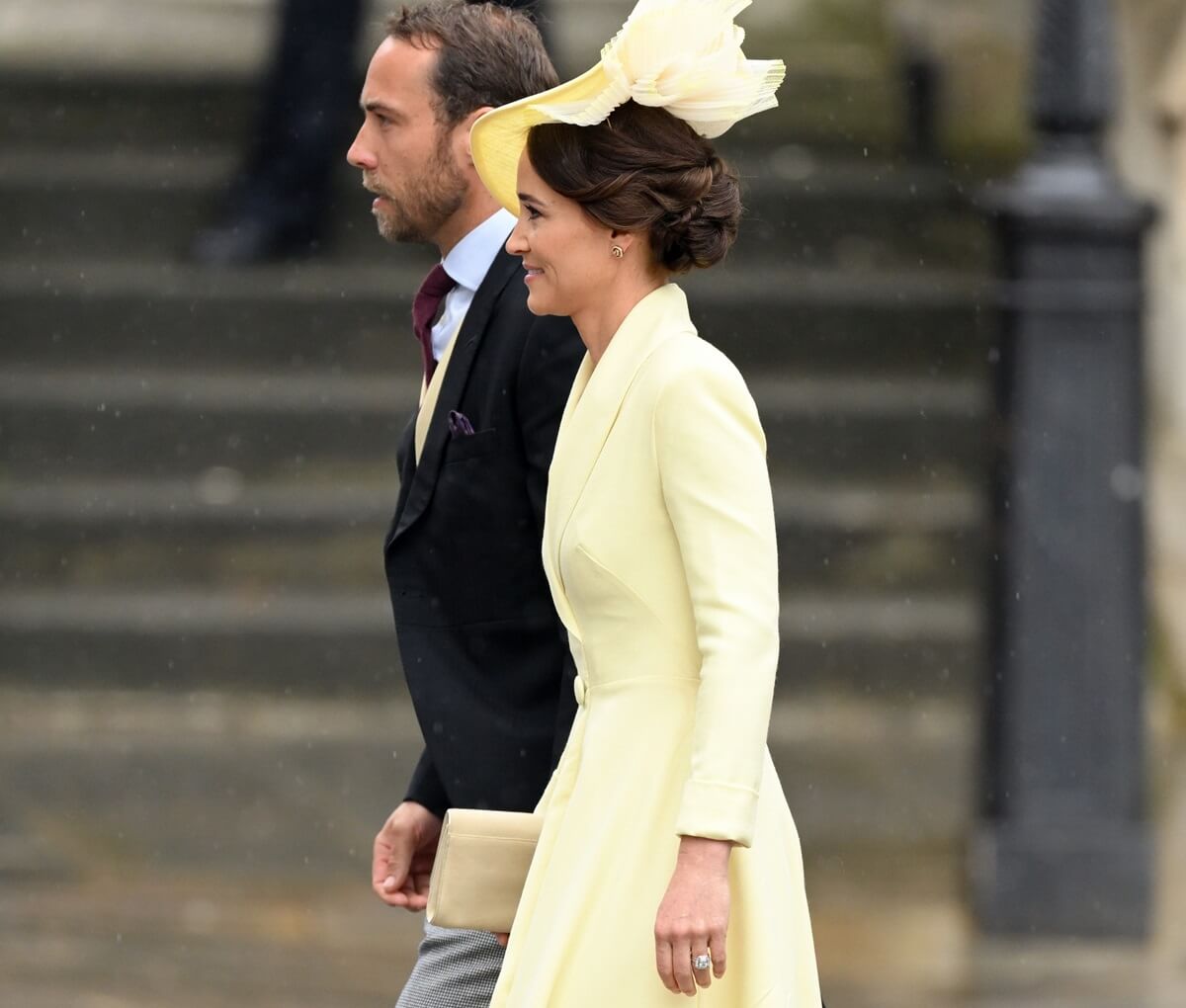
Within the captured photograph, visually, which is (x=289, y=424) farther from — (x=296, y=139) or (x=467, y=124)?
(x=467, y=124)

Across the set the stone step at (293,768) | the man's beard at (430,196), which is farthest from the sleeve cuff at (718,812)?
the stone step at (293,768)

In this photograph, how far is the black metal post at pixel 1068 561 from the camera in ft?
20.9

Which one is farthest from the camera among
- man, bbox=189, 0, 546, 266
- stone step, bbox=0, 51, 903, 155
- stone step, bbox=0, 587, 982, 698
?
stone step, bbox=0, 51, 903, 155

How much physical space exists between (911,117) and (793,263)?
1.20m

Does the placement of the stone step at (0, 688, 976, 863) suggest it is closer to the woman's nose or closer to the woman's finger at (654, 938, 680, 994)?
the woman's nose

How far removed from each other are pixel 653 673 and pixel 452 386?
53 cm

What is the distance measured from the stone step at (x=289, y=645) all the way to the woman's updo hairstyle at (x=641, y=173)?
534 centimetres

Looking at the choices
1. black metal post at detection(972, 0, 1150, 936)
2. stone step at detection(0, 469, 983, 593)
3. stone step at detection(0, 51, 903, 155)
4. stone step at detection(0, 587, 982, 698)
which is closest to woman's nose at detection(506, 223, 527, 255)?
black metal post at detection(972, 0, 1150, 936)

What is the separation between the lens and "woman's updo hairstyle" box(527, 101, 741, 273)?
2.38m

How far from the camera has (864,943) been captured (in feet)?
20.4

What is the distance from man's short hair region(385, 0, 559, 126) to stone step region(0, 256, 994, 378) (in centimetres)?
582

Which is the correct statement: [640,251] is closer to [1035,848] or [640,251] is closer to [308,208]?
[1035,848]

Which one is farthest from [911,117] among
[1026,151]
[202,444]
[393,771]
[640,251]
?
[640,251]

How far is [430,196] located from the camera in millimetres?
2818
